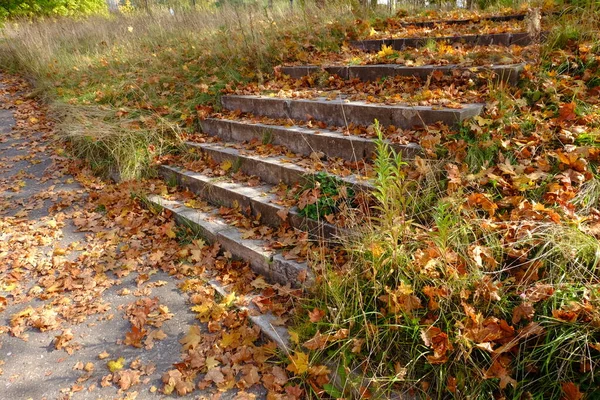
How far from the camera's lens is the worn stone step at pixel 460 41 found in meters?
4.79

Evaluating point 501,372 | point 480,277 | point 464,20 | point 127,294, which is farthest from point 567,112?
point 127,294

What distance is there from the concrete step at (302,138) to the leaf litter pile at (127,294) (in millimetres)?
1102

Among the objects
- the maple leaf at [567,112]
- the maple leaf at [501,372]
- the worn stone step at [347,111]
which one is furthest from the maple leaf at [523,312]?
the maple leaf at [567,112]

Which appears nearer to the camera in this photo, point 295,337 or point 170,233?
point 295,337

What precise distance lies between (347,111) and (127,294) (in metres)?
2.80

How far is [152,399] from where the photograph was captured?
8.44 ft

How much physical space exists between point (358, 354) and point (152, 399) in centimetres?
133

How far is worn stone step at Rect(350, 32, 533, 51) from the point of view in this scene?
188 inches

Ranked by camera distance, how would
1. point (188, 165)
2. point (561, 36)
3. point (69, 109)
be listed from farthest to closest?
point (69, 109), point (188, 165), point (561, 36)

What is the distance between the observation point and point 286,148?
4.60 meters

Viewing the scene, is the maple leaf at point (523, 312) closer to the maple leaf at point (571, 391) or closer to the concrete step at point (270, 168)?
the maple leaf at point (571, 391)

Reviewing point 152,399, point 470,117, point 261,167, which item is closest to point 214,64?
point 261,167

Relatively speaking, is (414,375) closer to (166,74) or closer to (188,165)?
(188,165)

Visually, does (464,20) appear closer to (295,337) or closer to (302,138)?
(302,138)
